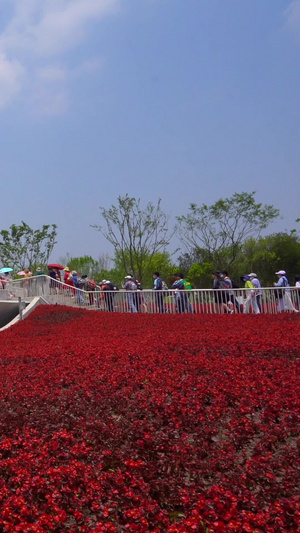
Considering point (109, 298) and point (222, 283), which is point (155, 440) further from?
point (109, 298)

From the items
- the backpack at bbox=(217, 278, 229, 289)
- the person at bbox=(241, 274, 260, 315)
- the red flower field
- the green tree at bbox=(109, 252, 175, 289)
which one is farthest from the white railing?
the green tree at bbox=(109, 252, 175, 289)

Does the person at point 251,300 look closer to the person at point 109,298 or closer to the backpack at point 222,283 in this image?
the backpack at point 222,283

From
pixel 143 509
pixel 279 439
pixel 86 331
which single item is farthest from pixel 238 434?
pixel 86 331

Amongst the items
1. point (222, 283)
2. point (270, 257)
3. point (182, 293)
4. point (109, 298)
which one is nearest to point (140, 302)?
point (109, 298)

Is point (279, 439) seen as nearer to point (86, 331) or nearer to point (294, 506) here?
point (294, 506)

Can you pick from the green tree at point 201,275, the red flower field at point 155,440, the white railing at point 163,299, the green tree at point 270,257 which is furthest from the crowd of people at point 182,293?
the green tree at point 270,257

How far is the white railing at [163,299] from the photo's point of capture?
51.1 ft

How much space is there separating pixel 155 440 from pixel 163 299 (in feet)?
43.9

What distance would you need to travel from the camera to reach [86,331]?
12945 millimetres

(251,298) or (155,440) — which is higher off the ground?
(251,298)

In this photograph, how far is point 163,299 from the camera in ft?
58.2

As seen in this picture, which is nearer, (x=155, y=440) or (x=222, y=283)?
(x=155, y=440)

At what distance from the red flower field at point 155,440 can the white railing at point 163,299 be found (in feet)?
24.1

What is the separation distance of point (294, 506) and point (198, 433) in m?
1.35
